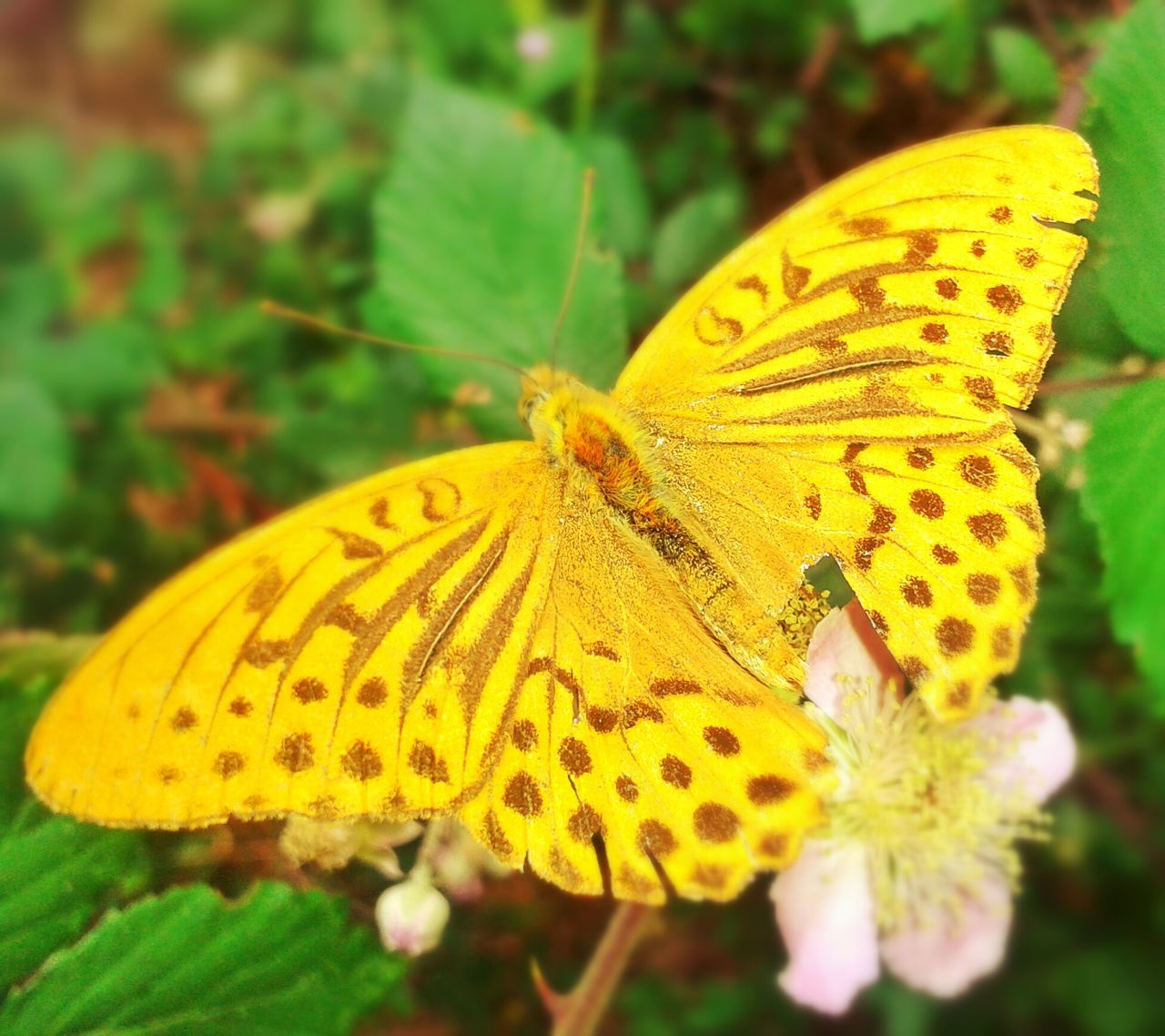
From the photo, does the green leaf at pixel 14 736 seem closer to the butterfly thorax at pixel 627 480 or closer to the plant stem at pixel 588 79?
the butterfly thorax at pixel 627 480

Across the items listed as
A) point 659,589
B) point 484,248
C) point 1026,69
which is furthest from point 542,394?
point 1026,69

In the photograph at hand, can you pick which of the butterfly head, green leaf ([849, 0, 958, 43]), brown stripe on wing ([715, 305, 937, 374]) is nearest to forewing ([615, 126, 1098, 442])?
brown stripe on wing ([715, 305, 937, 374])

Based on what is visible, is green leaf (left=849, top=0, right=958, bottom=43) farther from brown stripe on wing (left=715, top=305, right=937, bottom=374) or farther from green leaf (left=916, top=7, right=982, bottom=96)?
brown stripe on wing (left=715, top=305, right=937, bottom=374)

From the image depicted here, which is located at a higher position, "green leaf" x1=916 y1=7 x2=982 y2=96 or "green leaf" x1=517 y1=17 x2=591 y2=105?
"green leaf" x1=916 y1=7 x2=982 y2=96

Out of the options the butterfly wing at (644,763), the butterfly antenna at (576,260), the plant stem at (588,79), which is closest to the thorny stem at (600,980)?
the butterfly wing at (644,763)

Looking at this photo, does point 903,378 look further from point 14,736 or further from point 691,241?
point 14,736

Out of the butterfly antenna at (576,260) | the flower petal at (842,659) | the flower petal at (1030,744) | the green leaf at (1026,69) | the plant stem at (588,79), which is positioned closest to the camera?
the flower petal at (842,659)
